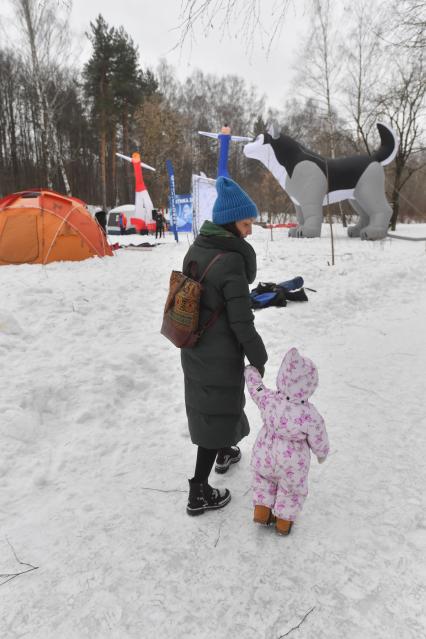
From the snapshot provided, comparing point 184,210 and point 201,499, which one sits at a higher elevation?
point 184,210

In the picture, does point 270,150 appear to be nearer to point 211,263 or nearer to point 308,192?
point 308,192

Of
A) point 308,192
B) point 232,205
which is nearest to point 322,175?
point 308,192

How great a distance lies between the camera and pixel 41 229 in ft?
25.8

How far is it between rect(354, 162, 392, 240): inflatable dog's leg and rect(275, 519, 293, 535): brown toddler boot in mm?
11166

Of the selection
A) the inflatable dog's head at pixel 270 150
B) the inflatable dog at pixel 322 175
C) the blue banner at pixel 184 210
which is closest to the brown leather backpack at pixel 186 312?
the inflatable dog at pixel 322 175

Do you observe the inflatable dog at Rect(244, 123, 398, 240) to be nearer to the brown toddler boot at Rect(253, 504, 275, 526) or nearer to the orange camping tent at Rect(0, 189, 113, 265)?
the orange camping tent at Rect(0, 189, 113, 265)

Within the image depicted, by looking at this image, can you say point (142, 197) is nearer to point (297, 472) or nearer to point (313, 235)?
Answer: point (313, 235)

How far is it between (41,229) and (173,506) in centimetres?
718

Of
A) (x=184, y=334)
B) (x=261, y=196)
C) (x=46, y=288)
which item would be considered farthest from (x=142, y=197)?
(x=184, y=334)

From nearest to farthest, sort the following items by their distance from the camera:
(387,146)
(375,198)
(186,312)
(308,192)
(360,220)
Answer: (186,312) < (308,192) < (387,146) < (375,198) < (360,220)

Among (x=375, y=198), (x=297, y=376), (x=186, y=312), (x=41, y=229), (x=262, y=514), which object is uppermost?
(x=375, y=198)

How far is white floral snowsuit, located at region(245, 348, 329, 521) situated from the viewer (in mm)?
1776

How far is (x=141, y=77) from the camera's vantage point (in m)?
28.0

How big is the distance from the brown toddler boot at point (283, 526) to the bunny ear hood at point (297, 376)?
0.65m
